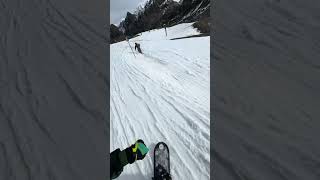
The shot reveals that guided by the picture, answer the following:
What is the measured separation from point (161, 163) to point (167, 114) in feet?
4.32

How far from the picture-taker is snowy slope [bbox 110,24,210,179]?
244 cm

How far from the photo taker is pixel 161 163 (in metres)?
2.43

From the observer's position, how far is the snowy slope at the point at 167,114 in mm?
2443

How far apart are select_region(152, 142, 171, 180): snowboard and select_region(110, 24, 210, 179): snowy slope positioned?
0.05m

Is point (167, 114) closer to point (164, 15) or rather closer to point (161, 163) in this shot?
point (161, 163)

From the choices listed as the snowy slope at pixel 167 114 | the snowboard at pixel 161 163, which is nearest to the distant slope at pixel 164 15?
the snowy slope at pixel 167 114
